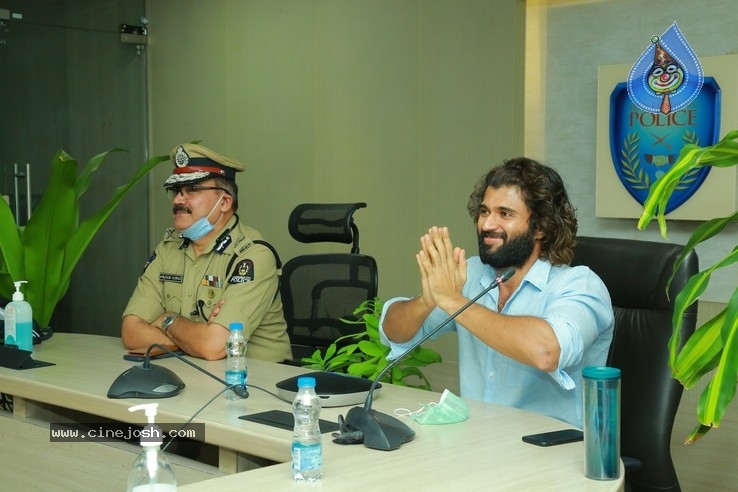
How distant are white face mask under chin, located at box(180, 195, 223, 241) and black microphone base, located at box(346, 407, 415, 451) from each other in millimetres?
1453

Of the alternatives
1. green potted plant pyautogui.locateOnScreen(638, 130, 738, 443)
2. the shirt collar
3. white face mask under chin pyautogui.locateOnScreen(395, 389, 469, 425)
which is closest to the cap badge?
the shirt collar

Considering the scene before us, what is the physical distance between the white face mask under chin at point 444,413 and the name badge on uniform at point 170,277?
1396mm

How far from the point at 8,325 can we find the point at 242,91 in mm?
3777

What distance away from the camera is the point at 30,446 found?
2.41 meters

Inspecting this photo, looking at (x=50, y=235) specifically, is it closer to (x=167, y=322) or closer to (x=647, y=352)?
(x=167, y=322)

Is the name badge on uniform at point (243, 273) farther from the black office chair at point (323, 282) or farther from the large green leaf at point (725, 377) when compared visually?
the large green leaf at point (725, 377)

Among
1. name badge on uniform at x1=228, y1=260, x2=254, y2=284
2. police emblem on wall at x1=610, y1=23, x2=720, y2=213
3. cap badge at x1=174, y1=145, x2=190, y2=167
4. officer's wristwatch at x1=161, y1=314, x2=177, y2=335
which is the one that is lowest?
officer's wristwatch at x1=161, y1=314, x2=177, y2=335

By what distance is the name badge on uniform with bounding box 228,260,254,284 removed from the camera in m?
3.11

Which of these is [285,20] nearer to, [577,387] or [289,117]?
[289,117]

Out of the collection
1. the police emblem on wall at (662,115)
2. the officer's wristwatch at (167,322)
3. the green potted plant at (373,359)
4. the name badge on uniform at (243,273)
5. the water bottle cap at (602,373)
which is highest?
the police emblem on wall at (662,115)

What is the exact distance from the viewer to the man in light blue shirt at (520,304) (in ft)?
7.23

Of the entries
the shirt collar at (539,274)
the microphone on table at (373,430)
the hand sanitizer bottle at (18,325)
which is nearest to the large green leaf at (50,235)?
the hand sanitizer bottle at (18,325)

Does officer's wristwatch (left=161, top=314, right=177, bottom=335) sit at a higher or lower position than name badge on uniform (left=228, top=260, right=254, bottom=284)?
lower

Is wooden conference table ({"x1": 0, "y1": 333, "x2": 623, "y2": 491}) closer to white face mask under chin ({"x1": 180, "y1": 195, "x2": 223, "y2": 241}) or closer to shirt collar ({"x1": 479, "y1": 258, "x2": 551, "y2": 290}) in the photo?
shirt collar ({"x1": 479, "y1": 258, "x2": 551, "y2": 290})
